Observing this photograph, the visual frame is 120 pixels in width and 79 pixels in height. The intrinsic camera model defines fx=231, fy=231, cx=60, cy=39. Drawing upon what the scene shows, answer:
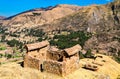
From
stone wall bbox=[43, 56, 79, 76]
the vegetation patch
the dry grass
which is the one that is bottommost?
the vegetation patch

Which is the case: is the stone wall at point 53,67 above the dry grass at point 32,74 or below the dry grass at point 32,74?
above

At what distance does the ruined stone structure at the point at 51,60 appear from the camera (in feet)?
97.4

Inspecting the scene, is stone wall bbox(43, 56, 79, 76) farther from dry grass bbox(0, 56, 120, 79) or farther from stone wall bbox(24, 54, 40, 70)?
stone wall bbox(24, 54, 40, 70)

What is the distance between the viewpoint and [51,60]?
31.2 meters

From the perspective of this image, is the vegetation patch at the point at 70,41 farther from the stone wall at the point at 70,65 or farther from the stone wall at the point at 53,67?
the stone wall at the point at 53,67

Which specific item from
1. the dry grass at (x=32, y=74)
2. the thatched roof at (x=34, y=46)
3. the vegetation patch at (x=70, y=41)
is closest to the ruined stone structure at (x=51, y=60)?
the thatched roof at (x=34, y=46)

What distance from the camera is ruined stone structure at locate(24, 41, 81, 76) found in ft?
97.4

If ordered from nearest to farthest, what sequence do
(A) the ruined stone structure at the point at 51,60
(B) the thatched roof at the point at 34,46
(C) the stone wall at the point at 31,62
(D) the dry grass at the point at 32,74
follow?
(D) the dry grass at the point at 32,74 < (A) the ruined stone structure at the point at 51,60 < (C) the stone wall at the point at 31,62 < (B) the thatched roof at the point at 34,46

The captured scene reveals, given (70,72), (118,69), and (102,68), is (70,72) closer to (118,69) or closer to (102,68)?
(102,68)

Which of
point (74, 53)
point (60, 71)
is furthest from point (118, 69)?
point (60, 71)

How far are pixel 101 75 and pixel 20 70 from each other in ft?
36.6

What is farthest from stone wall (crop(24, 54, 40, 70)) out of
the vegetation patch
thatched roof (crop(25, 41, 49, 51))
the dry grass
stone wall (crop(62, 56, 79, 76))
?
the vegetation patch

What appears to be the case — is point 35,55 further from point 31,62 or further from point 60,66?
point 60,66

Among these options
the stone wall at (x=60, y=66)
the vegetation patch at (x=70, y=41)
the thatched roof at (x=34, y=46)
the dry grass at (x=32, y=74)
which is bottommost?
the vegetation patch at (x=70, y=41)
